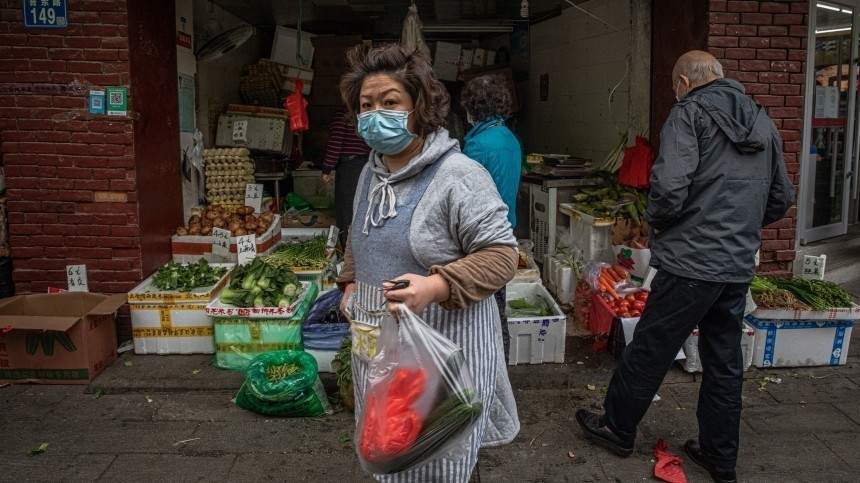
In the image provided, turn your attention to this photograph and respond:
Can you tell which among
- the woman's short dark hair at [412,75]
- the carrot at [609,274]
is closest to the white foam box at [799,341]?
the carrot at [609,274]

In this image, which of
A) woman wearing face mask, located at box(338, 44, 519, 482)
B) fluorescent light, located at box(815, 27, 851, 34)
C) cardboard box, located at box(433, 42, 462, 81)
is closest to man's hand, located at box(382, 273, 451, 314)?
woman wearing face mask, located at box(338, 44, 519, 482)

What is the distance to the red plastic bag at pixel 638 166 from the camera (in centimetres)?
637

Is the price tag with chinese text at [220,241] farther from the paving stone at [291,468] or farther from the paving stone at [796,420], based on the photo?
the paving stone at [796,420]

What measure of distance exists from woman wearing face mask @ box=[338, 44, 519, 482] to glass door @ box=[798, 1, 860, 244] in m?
5.36

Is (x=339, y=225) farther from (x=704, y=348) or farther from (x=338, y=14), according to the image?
(x=704, y=348)

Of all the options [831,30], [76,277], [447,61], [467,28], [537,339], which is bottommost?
[537,339]

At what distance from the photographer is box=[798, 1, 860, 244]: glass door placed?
704 cm

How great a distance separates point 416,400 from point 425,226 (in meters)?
0.54

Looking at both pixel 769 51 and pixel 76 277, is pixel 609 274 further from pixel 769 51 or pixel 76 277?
pixel 76 277

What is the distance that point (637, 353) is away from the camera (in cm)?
378

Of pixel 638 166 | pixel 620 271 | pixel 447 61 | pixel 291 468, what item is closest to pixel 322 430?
pixel 291 468

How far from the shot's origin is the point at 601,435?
4.08 m

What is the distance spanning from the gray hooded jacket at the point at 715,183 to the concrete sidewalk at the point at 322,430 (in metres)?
1.24

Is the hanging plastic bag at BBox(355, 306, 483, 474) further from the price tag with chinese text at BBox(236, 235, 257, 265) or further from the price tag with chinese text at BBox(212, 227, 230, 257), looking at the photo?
the price tag with chinese text at BBox(212, 227, 230, 257)
